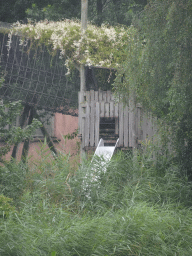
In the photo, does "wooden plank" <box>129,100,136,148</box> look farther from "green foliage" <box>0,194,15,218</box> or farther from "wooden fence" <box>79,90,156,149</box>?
"green foliage" <box>0,194,15,218</box>

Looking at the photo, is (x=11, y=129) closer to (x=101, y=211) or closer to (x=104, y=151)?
(x=104, y=151)

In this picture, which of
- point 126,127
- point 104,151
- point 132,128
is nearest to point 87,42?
point 126,127

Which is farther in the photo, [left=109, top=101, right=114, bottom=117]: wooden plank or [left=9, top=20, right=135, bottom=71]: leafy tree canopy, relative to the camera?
[left=9, top=20, right=135, bottom=71]: leafy tree canopy

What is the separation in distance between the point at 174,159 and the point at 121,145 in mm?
1777

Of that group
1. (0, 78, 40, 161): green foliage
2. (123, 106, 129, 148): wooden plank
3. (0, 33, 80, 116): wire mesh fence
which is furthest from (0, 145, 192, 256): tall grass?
(0, 33, 80, 116): wire mesh fence

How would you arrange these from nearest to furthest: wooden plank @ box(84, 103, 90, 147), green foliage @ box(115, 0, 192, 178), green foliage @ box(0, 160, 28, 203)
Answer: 1. green foliage @ box(115, 0, 192, 178)
2. green foliage @ box(0, 160, 28, 203)
3. wooden plank @ box(84, 103, 90, 147)

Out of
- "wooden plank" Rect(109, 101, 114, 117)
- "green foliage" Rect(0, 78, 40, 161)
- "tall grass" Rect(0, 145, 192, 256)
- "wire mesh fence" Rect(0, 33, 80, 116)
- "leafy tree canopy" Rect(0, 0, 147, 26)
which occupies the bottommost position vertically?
"tall grass" Rect(0, 145, 192, 256)

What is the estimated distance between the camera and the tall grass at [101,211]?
427cm

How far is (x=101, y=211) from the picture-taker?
577 centimetres

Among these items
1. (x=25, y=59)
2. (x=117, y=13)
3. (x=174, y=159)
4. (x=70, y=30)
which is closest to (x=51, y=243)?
(x=174, y=159)

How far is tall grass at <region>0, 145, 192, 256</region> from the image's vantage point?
14.0 feet

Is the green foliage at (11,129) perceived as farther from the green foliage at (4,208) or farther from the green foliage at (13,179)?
the green foliage at (4,208)

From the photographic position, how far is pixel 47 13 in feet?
44.1

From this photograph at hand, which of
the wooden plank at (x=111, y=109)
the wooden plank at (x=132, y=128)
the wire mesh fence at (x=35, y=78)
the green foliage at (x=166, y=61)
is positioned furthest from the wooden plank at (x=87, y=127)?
the green foliage at (x=166, y=61)
